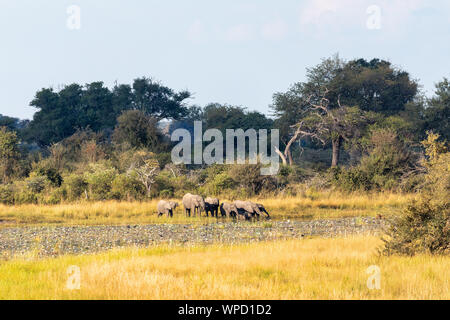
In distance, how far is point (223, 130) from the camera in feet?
150

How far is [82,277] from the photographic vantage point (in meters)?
8.02

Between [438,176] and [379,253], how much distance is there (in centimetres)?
1274

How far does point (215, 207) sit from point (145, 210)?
2.86 metres

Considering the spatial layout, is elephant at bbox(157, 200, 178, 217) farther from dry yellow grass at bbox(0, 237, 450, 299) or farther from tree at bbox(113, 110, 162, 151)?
tree at bbox(113, 110, 162, 151)

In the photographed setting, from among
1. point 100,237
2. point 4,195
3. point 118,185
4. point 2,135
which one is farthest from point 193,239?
point 2,135

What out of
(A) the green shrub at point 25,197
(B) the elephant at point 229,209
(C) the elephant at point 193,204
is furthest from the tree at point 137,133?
(B) the elephant at point 229,209

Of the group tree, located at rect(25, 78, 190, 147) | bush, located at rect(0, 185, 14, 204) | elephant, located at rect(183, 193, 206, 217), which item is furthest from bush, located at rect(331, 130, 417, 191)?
tree, located at rect(25, 78, 190, 147)

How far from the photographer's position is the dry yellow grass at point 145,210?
19609mm

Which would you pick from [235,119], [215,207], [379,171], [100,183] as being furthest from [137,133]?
[215,207]

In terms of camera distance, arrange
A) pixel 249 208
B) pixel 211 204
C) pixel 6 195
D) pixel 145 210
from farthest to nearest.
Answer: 1. pixel 6 195
2. pixel 145 210
3. pixel 211 204
4. pixel 249 208

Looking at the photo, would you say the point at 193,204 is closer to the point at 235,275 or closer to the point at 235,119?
the point at 235,275

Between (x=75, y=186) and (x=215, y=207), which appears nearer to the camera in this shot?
(x=215, y=207)

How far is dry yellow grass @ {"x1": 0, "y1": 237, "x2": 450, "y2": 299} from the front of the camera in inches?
276
